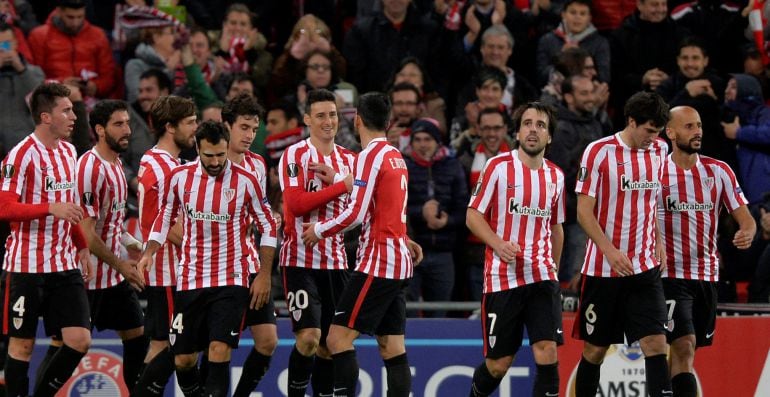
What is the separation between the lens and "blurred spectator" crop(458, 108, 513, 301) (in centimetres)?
1277

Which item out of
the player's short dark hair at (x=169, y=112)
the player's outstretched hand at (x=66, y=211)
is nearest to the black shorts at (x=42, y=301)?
the player's outstretched hand at (x=66, y=211)

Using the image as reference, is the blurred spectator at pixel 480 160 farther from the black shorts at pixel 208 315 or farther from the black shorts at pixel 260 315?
the black shorts at pixel 208 315

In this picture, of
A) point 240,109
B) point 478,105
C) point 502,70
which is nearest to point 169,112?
point 240,109

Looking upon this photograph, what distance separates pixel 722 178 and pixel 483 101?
3671 mm

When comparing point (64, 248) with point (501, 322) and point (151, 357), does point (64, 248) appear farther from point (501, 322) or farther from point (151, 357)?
point (501, 322)

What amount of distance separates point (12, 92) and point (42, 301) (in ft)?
12.7

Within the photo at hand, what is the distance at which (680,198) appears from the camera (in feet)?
34.0

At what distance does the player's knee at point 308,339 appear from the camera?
9.93m

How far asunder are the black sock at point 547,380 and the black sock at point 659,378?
696 mm

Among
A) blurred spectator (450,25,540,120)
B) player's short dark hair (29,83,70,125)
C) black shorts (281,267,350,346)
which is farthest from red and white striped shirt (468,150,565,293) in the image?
blurred spectator (450,25,540,120)

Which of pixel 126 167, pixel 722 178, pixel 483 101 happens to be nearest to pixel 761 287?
pixel 722 178

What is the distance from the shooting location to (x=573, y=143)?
1291 cm

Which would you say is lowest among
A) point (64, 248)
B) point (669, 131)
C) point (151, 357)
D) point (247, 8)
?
point (151, 357)

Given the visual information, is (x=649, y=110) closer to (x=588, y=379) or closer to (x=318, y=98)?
(x=588, y=379)
